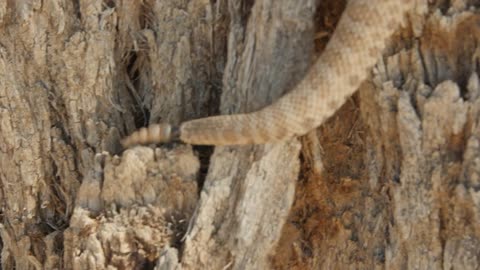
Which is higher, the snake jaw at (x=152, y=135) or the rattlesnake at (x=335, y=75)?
the rattlesnake at (x=335, y=75)

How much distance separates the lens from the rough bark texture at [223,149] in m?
2.51

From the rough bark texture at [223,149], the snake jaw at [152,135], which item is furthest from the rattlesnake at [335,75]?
the snake jaw at [152,135]

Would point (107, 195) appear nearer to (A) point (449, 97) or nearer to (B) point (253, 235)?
(B) point (253, 235)

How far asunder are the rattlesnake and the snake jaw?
0.31 metres

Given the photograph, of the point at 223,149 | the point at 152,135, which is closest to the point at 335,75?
the point at 223,149

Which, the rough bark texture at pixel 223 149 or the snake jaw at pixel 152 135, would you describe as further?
the snake jaw at pixel 152 135

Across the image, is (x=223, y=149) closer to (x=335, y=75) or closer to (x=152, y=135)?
(x=152, y=135)

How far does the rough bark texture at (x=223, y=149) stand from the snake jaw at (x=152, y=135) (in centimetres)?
7

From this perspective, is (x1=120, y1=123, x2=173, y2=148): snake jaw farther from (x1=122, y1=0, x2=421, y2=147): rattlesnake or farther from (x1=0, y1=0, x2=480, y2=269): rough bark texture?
(x1=122, y1=0, x2=421, y2=147): rattlesnake

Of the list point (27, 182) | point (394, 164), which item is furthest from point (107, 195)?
point (394, 164)

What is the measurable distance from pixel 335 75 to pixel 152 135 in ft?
2.47

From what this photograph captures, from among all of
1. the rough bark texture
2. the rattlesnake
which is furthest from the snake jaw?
the rattlesnake

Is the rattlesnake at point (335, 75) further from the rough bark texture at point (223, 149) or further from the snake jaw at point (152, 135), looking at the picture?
the snake jaw at point (152, 135)

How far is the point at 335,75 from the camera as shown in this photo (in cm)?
246
